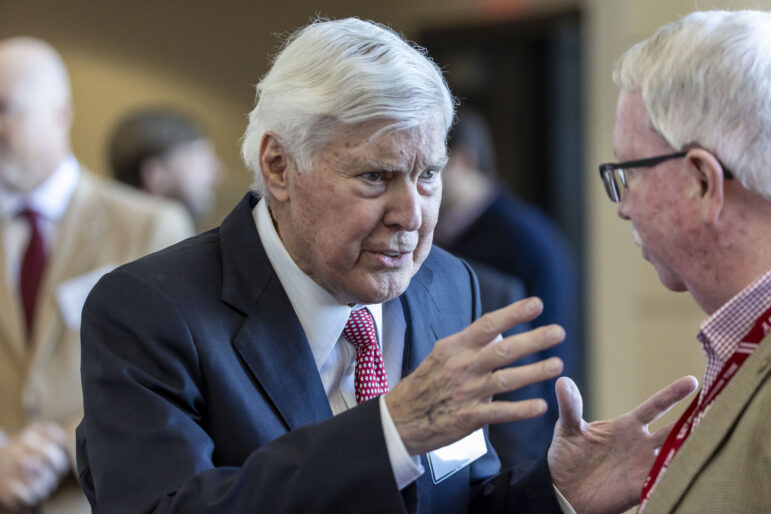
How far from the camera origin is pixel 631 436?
1866 millimetres

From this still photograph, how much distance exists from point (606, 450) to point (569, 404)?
12cm

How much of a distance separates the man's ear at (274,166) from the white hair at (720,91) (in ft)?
2.15

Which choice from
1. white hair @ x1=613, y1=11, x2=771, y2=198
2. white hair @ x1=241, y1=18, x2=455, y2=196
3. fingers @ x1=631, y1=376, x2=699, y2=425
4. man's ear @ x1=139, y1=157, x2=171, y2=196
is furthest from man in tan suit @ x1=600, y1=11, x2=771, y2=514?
man's ear @ x1=139, y1=157, x2=171, y2=196

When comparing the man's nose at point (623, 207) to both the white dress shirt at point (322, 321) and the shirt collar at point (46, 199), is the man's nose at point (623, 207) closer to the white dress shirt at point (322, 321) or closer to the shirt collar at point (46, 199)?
the white dress shirt at point (322, 321)

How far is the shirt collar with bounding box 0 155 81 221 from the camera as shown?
322 centimetres

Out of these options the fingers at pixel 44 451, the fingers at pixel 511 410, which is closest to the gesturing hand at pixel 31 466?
the fingers at pixel 44 451

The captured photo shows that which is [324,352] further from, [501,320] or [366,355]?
[501,320]

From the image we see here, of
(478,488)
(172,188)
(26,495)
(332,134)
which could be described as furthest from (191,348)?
(172,188)

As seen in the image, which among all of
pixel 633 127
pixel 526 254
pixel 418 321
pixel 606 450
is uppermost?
pixel 633 127

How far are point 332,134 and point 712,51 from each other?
2.10ft

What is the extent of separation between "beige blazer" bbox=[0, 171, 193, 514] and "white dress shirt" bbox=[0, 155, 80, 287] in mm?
34

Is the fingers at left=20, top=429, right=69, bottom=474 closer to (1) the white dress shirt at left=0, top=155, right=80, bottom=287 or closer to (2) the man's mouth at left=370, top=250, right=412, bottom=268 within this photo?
(1) the white dress shirt at left=0, top=155, right=80, bottom=287

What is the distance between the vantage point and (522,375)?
57.9 inches

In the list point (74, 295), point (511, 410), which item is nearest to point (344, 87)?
point (511, 410)
